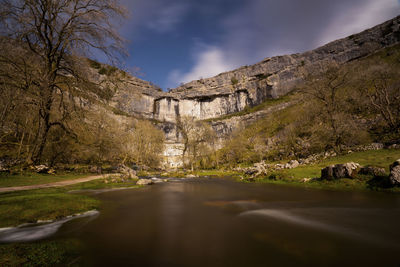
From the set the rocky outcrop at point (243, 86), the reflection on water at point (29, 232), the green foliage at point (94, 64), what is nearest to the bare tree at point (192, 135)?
the green foliage at point (94, 64)

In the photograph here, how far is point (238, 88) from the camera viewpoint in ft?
368

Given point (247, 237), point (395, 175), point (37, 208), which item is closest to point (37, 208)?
point (37, 208)

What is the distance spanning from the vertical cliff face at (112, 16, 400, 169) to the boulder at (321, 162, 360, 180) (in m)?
71.8

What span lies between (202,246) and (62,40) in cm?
1278

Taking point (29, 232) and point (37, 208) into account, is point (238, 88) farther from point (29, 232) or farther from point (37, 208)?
point (29, 232)

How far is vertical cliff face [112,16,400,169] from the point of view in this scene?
3266 inches

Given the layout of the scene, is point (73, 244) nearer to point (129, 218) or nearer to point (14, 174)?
point (129, 218)

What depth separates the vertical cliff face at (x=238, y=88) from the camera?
82956mm

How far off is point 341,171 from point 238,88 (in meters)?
110

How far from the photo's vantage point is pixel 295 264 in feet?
5.88

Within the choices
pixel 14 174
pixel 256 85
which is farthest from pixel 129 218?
pixel 256 85

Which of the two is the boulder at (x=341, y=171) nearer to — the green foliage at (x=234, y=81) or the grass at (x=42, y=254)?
the grass at (x=42, y=254)

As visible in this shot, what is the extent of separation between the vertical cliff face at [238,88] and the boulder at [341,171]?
71.8 metres

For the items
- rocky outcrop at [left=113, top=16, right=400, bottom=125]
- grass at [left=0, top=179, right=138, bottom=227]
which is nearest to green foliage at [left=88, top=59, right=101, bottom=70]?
grass at [left=0, top=179, right=138, bottom=227]
